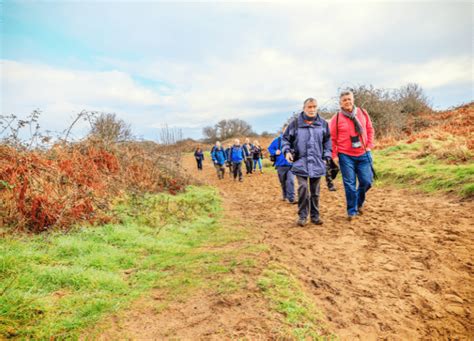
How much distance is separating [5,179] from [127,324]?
4158mm

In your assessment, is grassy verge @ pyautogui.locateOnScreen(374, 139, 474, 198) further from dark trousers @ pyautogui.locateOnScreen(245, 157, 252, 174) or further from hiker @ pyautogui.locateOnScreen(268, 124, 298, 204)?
dark trousers @ pyautogui.locateOnScreen(245, 157, 252, 174)

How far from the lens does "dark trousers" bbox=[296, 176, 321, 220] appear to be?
5.33 meters

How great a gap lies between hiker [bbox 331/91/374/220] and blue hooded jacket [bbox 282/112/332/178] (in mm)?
210

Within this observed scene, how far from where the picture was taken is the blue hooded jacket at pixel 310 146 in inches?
206

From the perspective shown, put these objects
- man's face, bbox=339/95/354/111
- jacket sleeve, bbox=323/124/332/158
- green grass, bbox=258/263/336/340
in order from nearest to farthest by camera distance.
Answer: green grass, bbox=258/263/336/340, man's face, bbox=339/95/354/111, jacket sleeve, bbox=323/124/332/158

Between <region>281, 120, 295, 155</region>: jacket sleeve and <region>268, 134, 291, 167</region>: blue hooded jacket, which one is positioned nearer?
<region>281, 120, 295, 155</region>: jacket sleeve

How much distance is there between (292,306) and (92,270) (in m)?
2.44

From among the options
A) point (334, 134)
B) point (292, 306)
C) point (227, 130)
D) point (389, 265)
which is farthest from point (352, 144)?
point (227, 130)

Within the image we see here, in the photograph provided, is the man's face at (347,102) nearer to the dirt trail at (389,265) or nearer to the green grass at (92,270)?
the dirt trail at (389,265)

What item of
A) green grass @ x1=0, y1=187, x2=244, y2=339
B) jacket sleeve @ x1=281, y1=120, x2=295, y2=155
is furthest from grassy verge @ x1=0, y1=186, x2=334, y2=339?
jacket sleeve @ x1=281, y1=120, x2=295, y2=155

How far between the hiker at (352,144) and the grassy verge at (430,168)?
2.53 m

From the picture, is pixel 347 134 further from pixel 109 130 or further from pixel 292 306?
pixel 109 130

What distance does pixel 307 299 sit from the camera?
9.24ft

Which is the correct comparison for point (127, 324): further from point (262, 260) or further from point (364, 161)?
point (364, 161)
